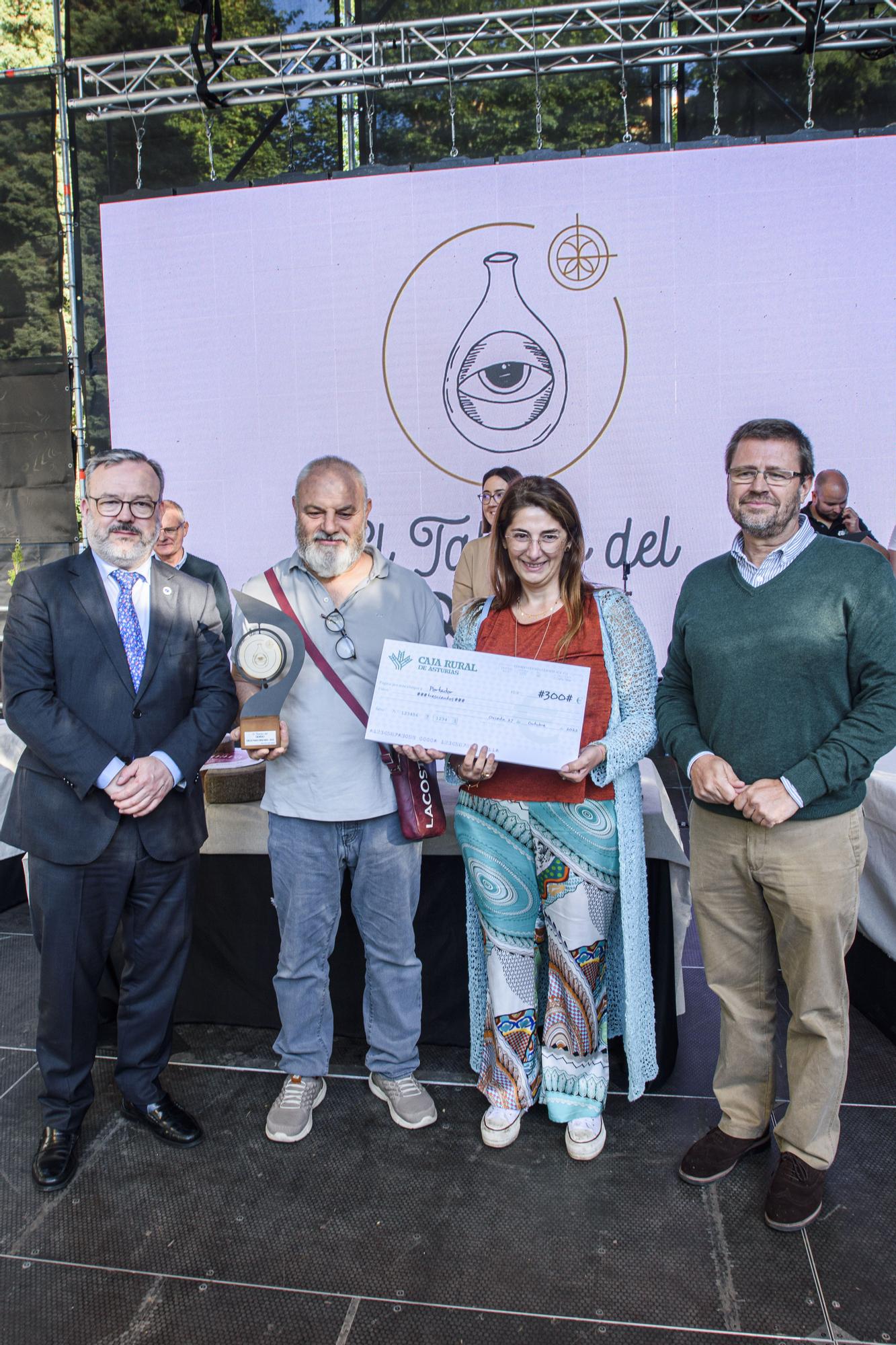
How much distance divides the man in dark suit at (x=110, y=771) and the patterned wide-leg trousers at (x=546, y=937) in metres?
0.74

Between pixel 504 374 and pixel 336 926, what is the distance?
155 inches

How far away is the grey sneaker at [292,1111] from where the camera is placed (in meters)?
2.41

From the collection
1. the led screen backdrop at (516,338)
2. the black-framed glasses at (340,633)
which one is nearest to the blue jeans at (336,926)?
the black-framed glasses at (340,633)

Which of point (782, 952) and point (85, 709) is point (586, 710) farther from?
point (85, 709)

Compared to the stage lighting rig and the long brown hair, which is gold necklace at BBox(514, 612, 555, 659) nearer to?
the long brown hair

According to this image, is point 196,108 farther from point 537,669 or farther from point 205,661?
point 537,669

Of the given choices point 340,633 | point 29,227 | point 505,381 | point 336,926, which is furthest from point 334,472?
point 29,227

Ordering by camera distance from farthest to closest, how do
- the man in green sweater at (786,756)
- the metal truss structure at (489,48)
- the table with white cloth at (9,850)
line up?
the metal truss structure at (489,48)
the table with white cloth at (9,850)
the man in green sweater at (786,756)

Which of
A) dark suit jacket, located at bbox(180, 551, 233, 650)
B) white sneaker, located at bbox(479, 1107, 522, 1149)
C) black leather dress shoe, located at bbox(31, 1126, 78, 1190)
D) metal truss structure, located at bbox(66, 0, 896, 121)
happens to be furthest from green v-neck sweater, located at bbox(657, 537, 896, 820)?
metal truss structure, located at bbox(66, 0, 896, 121)

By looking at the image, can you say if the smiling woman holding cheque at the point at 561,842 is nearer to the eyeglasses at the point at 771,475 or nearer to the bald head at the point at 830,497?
the eyeglasses at the point at 771,475

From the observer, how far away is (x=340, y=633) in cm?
232

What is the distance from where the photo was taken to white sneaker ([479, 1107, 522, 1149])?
234 cm

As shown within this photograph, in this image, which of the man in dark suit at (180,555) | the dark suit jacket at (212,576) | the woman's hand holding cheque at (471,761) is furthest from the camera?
the dark suit jacket at (212,576)

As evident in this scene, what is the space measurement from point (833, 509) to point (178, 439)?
398 cm
